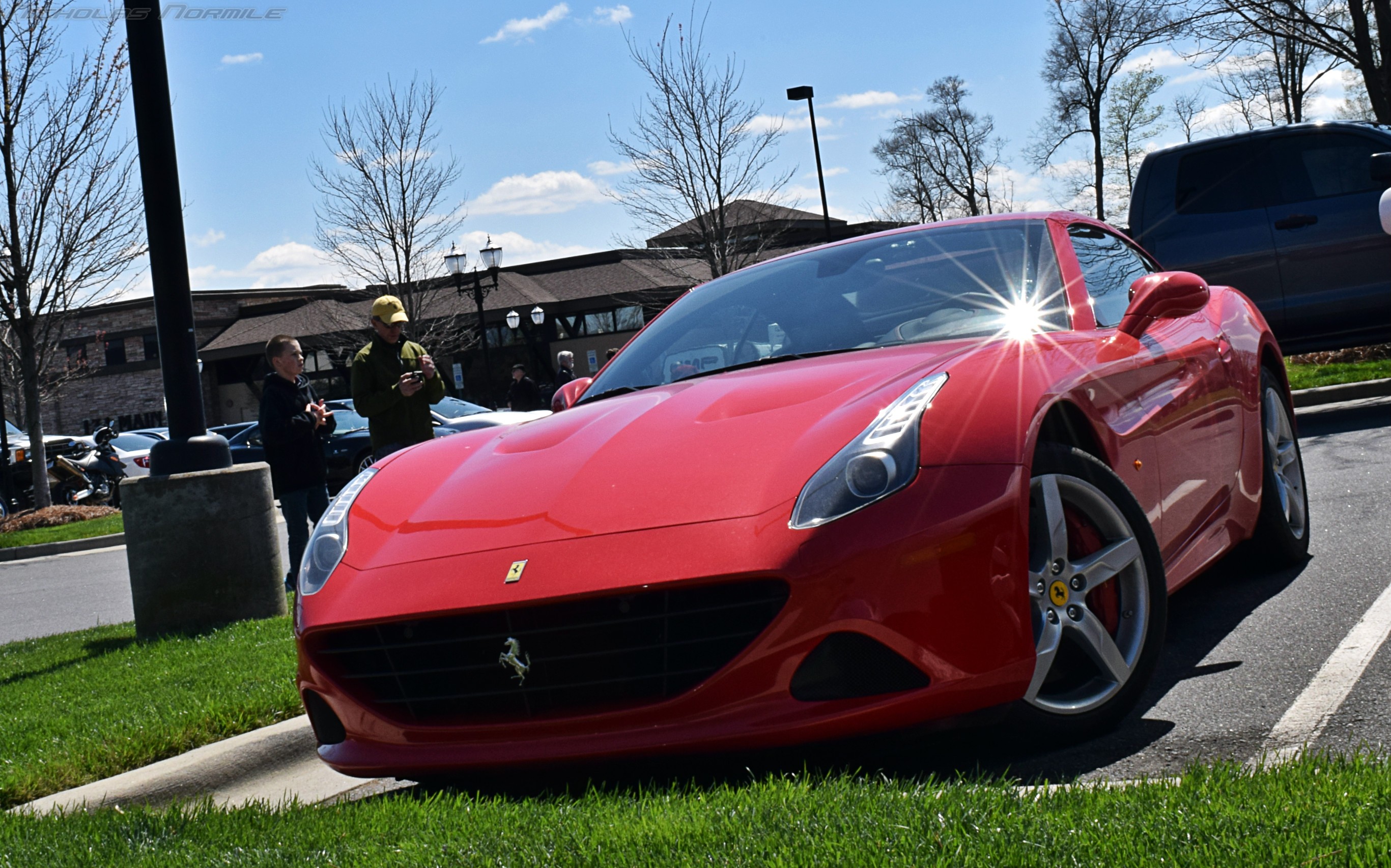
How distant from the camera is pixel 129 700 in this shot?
512 centimetres

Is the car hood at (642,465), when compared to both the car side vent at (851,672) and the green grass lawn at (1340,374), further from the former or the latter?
the green grass lawn at (1340,374)

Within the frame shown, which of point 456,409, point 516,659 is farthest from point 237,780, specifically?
point 456,409

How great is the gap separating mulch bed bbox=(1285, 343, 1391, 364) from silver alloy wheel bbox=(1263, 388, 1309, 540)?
338 inches

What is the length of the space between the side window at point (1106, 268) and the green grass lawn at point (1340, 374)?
7017 millimetres

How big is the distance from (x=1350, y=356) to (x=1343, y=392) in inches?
125

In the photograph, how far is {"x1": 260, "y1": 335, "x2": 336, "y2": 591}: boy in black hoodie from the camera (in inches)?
319

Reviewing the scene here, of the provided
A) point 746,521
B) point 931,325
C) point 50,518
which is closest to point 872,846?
point 746,521

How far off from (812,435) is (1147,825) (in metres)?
1.15

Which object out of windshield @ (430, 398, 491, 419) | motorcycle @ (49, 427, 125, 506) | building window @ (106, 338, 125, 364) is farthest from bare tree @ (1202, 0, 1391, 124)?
building window @ (106, 338, 125, 364)

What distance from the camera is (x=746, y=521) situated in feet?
9.08

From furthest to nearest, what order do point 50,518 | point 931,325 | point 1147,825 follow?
point 50,518
point 931,325
point 1147,825

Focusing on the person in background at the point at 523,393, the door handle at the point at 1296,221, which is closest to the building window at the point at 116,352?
the person in background at the point at 523,393

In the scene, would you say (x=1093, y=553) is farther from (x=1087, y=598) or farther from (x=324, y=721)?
(x=324, y=721)

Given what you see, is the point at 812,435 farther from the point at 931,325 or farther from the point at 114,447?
the point at 114,447
